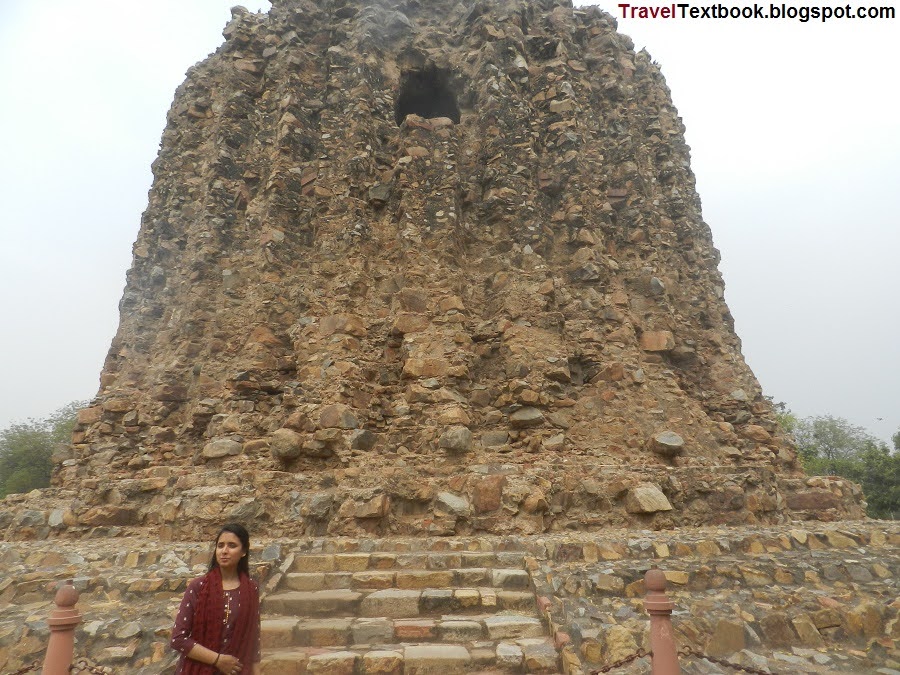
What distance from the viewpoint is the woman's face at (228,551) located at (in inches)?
119

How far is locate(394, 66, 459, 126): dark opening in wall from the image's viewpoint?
987 centimetres

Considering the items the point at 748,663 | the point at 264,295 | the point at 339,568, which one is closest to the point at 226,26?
the point at 264,295

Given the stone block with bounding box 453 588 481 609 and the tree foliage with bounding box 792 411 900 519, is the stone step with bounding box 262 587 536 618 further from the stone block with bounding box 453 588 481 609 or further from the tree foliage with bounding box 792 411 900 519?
the tree foliage with bounding box 792 411 900 519

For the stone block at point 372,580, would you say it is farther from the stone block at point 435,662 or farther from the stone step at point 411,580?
the stone block at point 435,662

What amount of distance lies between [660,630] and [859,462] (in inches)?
1245

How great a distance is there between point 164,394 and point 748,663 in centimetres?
793

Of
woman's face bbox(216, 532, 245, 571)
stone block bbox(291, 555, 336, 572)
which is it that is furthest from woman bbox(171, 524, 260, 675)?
stone block bbox(291, 555, 336, 572)

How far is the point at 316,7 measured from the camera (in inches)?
402

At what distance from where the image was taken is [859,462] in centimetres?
2736

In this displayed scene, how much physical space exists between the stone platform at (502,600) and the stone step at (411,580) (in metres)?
0.01

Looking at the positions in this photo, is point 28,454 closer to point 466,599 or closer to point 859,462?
point 466,599

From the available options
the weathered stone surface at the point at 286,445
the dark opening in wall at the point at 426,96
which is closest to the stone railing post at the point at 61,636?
the weathered stone surface at the point at 286,445

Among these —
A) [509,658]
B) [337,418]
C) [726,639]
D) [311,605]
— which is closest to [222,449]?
[337,418]

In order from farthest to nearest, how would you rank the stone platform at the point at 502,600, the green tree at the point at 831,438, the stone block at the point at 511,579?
the green tree at the point at 831,438
the stone block at the point at 511,579
the stone platform at the point at 502,600
